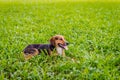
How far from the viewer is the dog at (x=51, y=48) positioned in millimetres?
6379

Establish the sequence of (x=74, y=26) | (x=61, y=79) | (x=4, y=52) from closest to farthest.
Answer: (x=61, y=79)
(x=4, y=52)
(x=74, y=26)

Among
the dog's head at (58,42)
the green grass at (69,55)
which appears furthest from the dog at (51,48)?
the green grass at (69,55)

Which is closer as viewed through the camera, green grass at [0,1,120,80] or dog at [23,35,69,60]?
green grass at [0,1,120,80]

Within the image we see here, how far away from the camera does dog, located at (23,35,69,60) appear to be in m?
6.38

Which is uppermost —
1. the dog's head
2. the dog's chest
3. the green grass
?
the dog's head

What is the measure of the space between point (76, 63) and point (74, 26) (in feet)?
16.6

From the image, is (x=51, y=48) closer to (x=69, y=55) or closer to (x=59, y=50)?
(x=59, y=50)

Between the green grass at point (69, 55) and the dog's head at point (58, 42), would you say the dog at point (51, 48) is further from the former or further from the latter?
the green grass at point (69, 55)

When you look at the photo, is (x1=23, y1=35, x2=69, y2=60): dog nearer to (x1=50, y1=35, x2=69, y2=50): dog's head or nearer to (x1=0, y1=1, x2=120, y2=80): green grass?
(x1=50, y1=35, x2=69, y2=50): dog's head

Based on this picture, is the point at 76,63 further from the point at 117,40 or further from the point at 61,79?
the point at 117,40

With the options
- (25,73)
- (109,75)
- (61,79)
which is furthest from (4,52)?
(109,75)

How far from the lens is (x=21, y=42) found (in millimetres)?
8156

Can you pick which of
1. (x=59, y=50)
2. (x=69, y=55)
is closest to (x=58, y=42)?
(x=59, y=50)

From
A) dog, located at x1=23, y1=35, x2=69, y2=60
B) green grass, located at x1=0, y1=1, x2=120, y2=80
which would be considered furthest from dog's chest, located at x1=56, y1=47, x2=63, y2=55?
green grass, located at x1=0, y1=1, x2=120, y2=80
